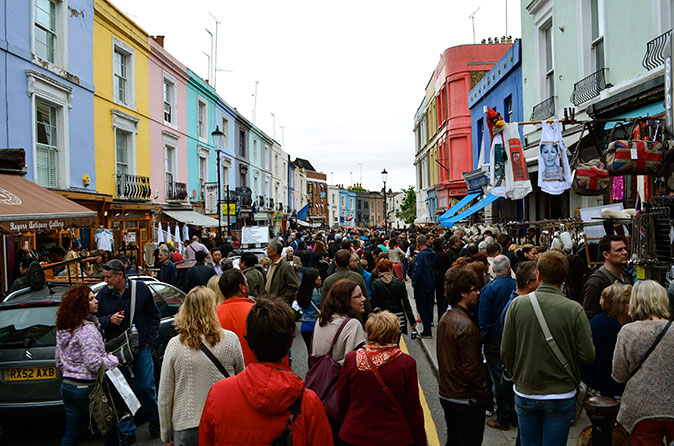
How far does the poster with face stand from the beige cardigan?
785 centimetres

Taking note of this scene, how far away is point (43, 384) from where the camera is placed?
17.1 feet

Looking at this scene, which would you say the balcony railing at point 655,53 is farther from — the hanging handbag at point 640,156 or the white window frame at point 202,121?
the white window frame at point 202,121

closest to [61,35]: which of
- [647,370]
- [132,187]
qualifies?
[132,187]

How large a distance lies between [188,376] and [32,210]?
7198 millimetres

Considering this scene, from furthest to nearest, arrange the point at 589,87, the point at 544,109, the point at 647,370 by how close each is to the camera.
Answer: the point at 544,109 < the point at 589,87 < the point at 647,370

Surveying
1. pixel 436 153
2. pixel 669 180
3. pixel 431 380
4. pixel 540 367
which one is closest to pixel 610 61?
pixel 669 180

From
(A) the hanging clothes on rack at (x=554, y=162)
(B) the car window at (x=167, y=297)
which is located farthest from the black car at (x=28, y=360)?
(A) the hanging clothes on rack at (x=554, y=162)

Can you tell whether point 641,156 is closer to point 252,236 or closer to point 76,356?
point 76,356

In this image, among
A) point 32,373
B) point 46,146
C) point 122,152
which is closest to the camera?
point 32,373

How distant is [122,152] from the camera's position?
62.5 ft

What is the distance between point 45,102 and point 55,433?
11341 millimetres

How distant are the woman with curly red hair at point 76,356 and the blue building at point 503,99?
12445mm

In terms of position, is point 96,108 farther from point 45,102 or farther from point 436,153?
point 436,153

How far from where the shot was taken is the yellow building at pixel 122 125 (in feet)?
55.8
